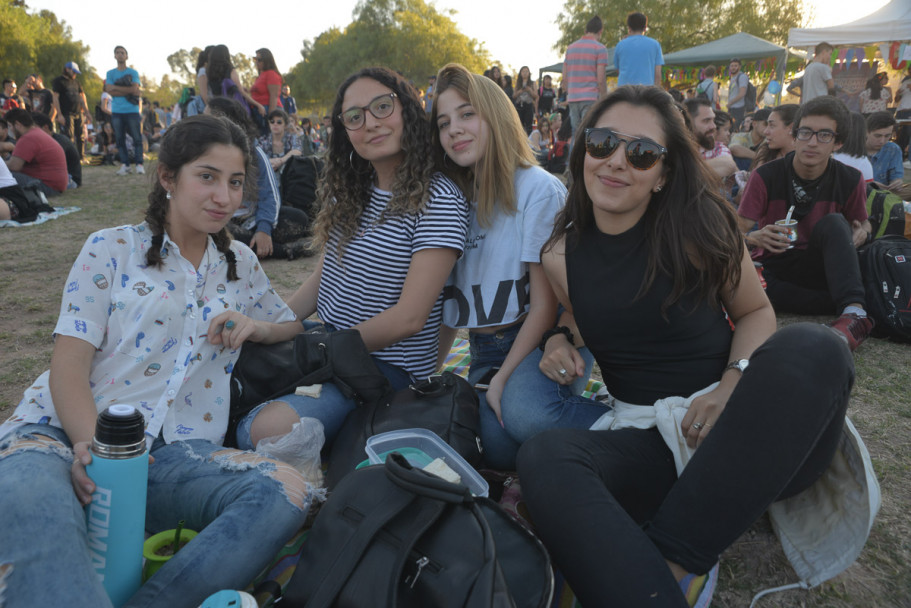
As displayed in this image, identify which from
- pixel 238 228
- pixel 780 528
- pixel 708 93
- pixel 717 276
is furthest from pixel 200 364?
pixel 708 93

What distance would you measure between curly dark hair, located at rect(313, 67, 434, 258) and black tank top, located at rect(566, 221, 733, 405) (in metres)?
0.82

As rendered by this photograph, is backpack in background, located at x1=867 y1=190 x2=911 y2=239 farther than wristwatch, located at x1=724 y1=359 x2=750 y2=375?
Yes

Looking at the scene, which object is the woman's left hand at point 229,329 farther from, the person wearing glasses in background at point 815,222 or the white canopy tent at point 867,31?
the white canopy tent at point 867,31

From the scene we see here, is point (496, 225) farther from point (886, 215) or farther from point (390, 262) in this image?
point (886, 215)

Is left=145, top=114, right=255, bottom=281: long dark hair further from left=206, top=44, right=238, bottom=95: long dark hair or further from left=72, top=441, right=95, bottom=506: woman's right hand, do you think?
left=206, top=44, right=238, bottom=95: long dark hair

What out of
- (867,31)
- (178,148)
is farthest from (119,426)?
(867,31)

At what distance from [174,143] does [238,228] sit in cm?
369

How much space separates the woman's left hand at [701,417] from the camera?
6.08ft

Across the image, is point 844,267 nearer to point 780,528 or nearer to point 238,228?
point 780,528

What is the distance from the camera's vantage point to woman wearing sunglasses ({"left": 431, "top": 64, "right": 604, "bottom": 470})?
8.56ft

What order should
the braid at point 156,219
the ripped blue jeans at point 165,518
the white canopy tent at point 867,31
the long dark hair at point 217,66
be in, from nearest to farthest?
the ripped blue jeans at point 165,518, the braid at point 156,219, the long dark hair at point 217,66, the white canopy tent at point 867,31

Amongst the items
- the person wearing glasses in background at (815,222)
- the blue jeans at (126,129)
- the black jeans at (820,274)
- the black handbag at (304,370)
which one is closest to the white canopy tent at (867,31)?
the person wearing glasses in background at (815,222)

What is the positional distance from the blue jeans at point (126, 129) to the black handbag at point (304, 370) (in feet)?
38.3

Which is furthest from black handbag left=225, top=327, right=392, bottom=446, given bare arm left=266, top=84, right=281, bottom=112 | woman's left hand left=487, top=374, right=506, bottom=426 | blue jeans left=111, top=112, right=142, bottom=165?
blue jeans left=111, top=112, right=142, bottom=165
